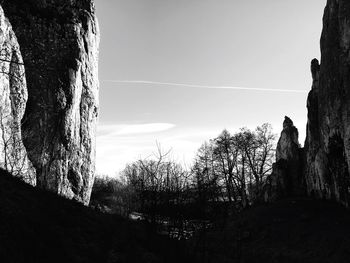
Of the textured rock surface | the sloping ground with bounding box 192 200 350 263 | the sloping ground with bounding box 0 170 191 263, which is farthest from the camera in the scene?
the textured rock surface

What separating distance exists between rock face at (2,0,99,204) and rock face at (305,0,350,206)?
23.8 m

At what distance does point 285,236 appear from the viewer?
20453 mm

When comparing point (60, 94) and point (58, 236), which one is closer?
point (58, 236)

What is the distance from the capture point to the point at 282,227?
21859 millimetres

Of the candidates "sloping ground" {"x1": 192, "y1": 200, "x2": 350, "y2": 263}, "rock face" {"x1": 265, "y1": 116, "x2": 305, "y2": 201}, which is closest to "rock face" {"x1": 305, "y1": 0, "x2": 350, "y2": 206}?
"rock face" {"x1": 265, "y1": 116, "x2": 305, "y2": 201}

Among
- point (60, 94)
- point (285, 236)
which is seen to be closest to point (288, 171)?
point (285, 236)

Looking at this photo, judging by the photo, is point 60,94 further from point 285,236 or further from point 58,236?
point 58,236

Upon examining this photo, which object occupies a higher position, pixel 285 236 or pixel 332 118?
pixel 332 118

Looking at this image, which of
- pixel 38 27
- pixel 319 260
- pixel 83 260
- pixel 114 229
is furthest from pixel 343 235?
pixel 38 27

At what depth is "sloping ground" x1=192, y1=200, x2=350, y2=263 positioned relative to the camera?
55.6ft

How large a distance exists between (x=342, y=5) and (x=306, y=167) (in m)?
15.5

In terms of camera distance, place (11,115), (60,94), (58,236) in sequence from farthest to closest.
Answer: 1. (60,94)
2. (11,115)
3. (58,236)

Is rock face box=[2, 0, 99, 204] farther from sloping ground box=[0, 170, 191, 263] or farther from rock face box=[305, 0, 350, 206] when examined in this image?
rock face box=[305, 0, 350, 206]

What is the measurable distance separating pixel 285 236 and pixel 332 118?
11292 millimetres
